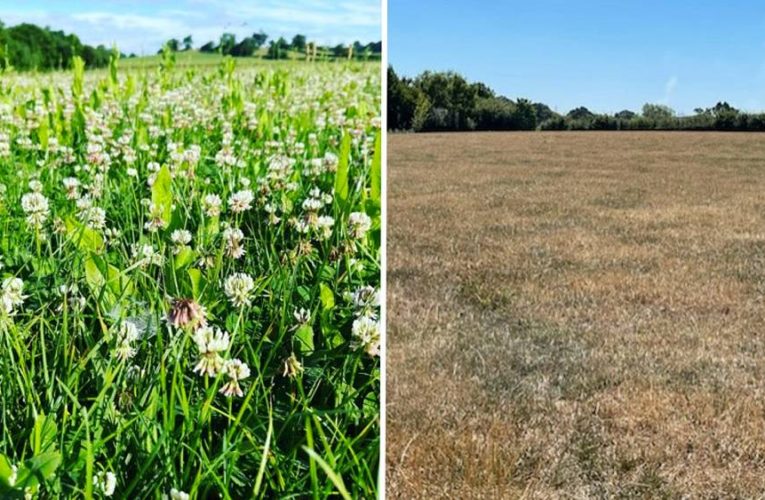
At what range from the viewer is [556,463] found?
2.77 metres

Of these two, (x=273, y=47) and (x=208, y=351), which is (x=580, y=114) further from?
(x=208, y=351)

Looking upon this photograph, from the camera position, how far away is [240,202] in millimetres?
1356

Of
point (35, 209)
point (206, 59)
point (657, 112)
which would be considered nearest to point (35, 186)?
point (35, 209)

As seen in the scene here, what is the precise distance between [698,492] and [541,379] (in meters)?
0.87

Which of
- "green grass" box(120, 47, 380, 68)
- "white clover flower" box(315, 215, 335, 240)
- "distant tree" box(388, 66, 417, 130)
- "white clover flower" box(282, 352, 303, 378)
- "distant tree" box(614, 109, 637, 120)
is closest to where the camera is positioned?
"white clover flower" box(282, 352, 303, 378)

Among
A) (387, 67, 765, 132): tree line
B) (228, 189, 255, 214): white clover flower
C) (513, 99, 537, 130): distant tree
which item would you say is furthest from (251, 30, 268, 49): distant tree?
(513, 99, 537, 130): distant tree

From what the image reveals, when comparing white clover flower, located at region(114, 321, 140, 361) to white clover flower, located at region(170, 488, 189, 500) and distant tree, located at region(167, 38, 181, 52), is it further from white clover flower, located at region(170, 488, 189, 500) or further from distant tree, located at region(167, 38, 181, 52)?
distant tree, located at region(167, 38, 181, 52)

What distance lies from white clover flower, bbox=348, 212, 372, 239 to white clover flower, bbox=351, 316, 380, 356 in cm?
13

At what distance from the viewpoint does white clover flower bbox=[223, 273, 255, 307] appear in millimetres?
1257

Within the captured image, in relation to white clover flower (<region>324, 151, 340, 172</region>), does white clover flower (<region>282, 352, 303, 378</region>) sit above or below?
below

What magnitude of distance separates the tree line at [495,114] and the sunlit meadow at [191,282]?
17.4 ft

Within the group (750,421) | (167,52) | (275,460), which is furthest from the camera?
(750,421)

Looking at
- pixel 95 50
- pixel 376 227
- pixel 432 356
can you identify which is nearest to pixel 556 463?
pixel 432 356

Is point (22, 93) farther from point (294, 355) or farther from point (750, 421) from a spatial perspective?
point (750, 421)
